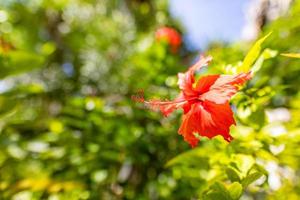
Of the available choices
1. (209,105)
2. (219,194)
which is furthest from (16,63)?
(219,194)

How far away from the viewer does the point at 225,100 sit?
1.18m

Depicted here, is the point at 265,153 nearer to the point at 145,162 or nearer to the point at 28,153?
the point at 145,162

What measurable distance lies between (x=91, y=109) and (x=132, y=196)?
1.54 feet

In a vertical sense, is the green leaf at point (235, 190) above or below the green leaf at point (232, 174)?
above

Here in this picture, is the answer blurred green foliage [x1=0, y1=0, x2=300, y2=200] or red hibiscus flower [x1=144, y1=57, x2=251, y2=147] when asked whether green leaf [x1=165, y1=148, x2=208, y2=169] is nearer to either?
blurred green foliage [x1=0, y1=0, x2=300, y2=200]

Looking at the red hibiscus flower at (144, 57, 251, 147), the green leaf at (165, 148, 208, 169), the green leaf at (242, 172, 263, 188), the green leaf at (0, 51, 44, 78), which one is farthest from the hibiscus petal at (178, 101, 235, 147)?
the green leaf at (0, 51, 44, 78)

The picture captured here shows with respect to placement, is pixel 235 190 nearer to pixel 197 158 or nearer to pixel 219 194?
pixel 219 194

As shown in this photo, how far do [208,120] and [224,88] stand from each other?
92 millimetres

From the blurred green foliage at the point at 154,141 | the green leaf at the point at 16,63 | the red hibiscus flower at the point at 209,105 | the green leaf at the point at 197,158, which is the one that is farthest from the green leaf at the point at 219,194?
the green leaf at the point at 16,63

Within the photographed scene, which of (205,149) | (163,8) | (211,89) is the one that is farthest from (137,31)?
(211,89)

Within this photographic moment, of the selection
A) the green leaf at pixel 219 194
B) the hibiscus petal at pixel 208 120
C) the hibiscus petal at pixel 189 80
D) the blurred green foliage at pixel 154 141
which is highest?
the hibiscus petal at pixel 189 80

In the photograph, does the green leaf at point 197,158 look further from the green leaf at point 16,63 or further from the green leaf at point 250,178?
the green leaf at point 16,63

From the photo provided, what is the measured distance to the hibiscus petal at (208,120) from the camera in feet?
3.94

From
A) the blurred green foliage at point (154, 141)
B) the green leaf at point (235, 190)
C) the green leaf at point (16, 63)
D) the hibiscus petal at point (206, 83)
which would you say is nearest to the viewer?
the green leaf at point (235, 190)
